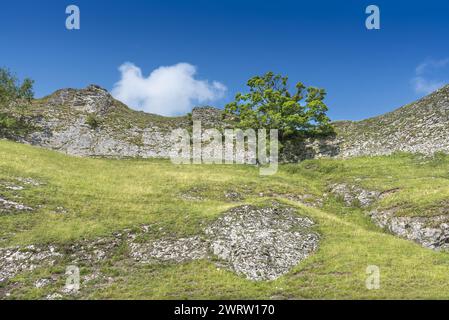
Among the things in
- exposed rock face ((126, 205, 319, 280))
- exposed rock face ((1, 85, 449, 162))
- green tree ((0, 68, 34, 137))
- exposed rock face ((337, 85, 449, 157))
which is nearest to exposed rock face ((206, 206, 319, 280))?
exposed rock face ((126, 205, 319, 280))

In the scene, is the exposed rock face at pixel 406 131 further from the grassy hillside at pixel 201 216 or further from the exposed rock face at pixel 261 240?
the exposed rock face at pixel 261 240

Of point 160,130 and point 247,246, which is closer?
point 247,246

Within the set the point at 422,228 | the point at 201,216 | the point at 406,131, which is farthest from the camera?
the point at 406,131

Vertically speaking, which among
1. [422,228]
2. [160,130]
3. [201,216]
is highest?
[160,130]

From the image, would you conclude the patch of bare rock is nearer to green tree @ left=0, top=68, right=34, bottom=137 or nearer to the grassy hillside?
the grassy hillside

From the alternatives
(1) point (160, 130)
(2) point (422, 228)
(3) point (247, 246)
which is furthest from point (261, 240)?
(1) point (160, 130)

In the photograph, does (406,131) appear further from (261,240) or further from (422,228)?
(261,240)

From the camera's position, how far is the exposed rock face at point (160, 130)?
2415 inches

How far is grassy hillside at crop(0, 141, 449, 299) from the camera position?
23688 millimetres

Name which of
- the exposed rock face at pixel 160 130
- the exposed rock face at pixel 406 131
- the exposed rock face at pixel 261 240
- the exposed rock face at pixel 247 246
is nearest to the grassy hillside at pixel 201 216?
the exposed rock face at pixel 247 246

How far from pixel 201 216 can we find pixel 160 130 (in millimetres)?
48979

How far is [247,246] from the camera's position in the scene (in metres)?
29.0

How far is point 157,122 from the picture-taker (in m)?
84.2

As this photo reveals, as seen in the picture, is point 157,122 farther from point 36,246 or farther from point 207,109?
point 36,246
